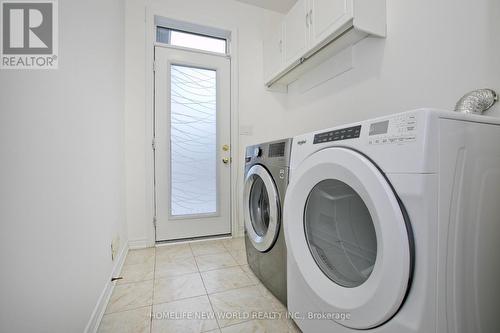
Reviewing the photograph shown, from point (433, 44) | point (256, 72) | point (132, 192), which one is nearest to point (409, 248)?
point (433, 44)

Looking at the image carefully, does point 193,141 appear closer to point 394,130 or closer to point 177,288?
point 177,288

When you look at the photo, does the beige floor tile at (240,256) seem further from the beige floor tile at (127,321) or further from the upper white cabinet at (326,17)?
the upper white cabinet at (326,17)

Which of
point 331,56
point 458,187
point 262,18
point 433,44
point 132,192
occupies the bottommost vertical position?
point 132,192

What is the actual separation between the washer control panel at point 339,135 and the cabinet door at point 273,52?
59.2 inches

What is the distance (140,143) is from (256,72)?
1460 millimetres

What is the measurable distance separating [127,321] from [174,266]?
0.59m

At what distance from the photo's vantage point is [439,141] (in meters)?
0.54

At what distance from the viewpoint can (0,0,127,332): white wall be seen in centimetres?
58

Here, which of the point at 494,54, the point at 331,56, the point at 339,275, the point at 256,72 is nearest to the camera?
the point at 339,275

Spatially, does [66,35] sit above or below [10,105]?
above

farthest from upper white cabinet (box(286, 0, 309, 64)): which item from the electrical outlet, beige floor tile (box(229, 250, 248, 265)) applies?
the electrical outlet

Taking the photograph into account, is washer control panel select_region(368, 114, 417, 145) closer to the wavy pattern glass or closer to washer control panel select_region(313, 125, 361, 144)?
washer control panel select_region(313, 125, 361, 144)

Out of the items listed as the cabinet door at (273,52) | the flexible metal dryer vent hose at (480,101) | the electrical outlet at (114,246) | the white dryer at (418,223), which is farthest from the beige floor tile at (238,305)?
the cabinet door at (273,52)

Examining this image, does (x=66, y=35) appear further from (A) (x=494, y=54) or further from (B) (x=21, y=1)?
(A) (x=494, y=54)
